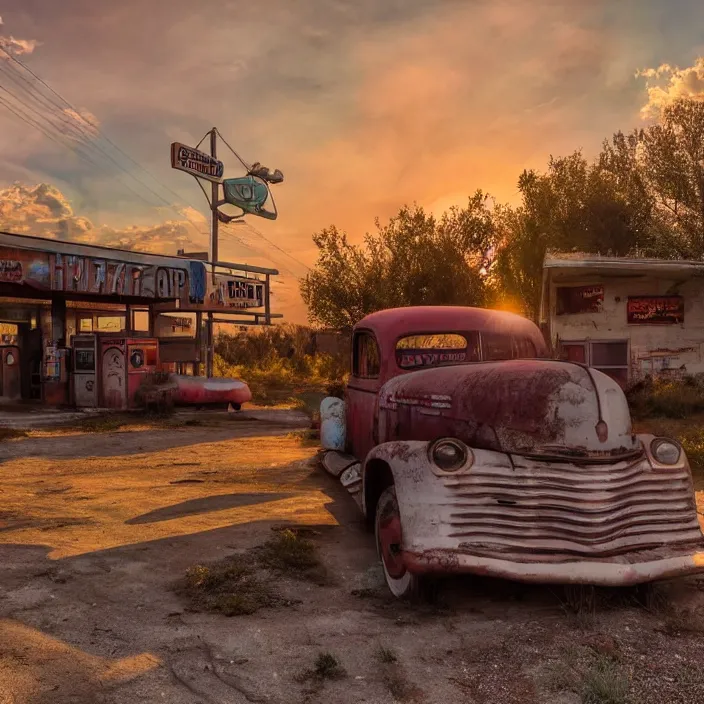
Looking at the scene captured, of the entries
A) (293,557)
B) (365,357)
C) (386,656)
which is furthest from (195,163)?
(386,656)

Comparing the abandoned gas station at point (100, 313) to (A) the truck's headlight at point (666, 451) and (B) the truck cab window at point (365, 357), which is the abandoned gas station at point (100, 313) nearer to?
(B) the truck cab window at point (365, 357)

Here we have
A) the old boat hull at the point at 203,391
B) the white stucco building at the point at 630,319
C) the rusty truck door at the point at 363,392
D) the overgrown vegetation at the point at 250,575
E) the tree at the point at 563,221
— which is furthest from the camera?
the tree at the point at 563,221

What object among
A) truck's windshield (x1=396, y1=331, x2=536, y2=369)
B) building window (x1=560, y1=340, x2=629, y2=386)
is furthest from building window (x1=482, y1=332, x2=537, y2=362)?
building window (x1=560, y1=340, x2=629, y2=386)

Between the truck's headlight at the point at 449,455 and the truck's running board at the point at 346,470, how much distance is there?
1730 mm

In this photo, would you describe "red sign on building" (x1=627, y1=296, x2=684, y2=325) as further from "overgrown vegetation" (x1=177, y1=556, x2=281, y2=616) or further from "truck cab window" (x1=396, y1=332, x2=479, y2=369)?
"overgrown vegetation" (x1=177, y1=556, x2=281, y2=616)

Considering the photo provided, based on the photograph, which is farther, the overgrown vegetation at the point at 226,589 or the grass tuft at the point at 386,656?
the overgrown vegetation at the point at 226,589

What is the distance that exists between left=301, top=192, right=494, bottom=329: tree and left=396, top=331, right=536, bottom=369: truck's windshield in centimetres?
2139

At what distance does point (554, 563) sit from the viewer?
3367 mm

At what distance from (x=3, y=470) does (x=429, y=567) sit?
7.07m

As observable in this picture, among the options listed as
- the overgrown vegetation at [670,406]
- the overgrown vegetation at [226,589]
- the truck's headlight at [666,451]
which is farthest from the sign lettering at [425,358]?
the overgrown vegetation at [670,406]

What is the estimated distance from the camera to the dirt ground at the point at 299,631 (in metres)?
2.77

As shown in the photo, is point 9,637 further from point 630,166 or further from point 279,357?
point 279,357

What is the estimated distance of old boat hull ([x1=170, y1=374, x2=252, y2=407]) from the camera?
16.8 metres

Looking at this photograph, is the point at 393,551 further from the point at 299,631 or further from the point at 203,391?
the point at 203,391
